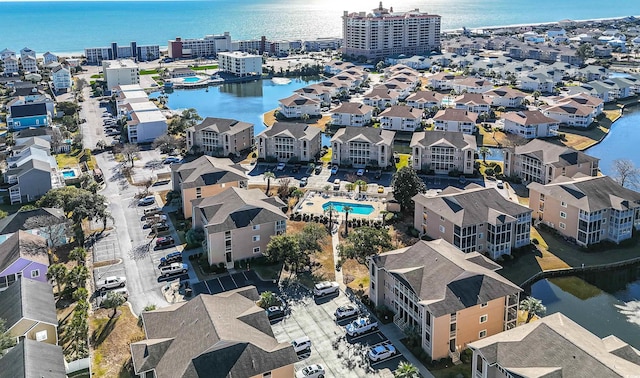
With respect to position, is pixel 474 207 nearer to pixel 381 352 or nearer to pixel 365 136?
pixel 381 352

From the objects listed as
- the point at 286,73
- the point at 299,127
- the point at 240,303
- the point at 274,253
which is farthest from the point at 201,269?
the point at 286,73

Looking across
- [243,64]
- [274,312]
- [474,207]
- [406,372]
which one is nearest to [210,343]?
[274,312]

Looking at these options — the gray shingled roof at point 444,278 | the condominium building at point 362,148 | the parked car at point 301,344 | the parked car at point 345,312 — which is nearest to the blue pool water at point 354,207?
the condominium building at point 362,148

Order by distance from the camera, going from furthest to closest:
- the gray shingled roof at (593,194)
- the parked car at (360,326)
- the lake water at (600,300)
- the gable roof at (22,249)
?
1. the gray shingled roof at (593,194)
2. the gable roof at (22,249)
3. the lake water at (600,300)
4. the parked car at (360,326)

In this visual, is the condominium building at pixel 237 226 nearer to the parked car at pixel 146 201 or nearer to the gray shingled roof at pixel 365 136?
the parked car at pixel 146 201

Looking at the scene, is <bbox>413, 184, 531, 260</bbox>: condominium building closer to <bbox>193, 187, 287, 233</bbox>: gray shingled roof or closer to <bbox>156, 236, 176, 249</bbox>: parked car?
<bbox>193, 187, 287, 233</bbox>: gray shingled roof

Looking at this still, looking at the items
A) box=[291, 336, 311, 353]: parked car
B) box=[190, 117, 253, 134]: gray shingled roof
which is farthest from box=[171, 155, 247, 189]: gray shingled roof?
box=[291, 336, 311, 353]: parked car
